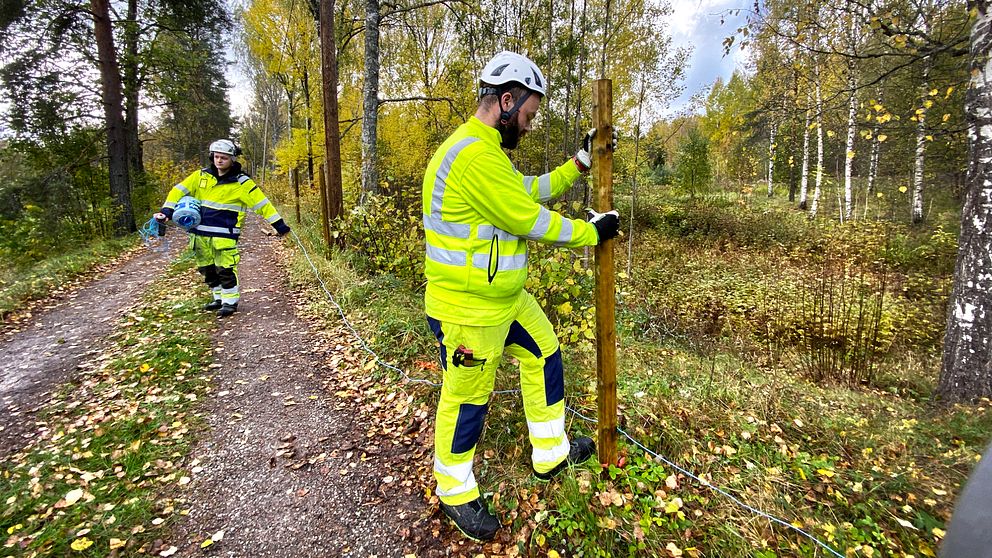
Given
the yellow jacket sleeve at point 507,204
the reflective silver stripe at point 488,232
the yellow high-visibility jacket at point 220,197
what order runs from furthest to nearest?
the yellow high-visibility jacket at point 220,197
the reflective silver stripe at point 488,232
the yellow jacket sleeve at point 507,204

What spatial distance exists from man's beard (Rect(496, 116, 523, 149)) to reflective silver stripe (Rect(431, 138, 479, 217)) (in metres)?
0.26

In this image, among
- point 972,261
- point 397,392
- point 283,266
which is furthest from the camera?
point 283,266

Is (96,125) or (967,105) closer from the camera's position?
(967,105)

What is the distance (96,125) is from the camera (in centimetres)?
1238

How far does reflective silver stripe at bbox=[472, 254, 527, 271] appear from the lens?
7.58 feet

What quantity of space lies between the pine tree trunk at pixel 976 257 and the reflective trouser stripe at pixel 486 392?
4116 millimetres

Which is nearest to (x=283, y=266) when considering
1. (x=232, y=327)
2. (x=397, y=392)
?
(x=232, y=327)

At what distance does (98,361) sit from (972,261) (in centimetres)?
918

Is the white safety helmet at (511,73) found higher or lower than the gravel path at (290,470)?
higher

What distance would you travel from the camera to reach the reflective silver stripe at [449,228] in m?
2.30

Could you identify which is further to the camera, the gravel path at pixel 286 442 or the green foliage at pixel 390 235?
the green foliage at pixel 390 235

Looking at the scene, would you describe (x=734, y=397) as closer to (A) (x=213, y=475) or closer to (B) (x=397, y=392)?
(B) (x=397, y=392)

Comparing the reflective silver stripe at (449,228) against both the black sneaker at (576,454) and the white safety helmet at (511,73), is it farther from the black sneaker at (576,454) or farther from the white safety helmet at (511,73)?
the black sneaker at (576,454)

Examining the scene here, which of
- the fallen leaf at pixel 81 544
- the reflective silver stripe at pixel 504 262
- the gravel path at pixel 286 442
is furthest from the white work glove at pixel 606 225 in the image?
the fallen leaf at pixel 81 544
